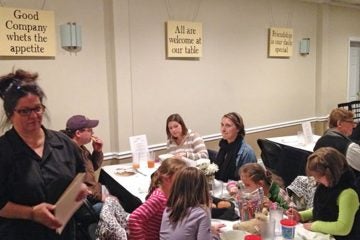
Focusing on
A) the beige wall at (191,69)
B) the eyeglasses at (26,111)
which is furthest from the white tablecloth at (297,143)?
the eyeglasses at (26,111)

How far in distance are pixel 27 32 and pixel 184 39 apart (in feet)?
5.58

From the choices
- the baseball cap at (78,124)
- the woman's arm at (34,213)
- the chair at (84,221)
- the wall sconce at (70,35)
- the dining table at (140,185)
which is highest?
the wall sconce at (70,35)

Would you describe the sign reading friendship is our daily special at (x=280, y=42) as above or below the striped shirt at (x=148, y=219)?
above

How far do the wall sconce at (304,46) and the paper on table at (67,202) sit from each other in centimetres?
483

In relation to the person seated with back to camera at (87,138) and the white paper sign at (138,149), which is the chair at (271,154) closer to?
the white paper sign at (138,149)

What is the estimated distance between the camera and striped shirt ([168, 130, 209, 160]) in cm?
345

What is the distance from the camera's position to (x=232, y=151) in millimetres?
2977

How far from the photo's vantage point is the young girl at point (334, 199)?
1.84m

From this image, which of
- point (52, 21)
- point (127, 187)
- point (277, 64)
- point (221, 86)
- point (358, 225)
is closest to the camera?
point (358, 225)

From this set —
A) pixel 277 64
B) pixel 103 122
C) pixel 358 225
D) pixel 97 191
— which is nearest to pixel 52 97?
pixel 103 122

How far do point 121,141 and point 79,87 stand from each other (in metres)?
0.70

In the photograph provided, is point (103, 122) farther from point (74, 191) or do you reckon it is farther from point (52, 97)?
point (74, 191)

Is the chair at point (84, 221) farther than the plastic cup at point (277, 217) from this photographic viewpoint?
Yes

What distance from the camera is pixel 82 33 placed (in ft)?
11.3
